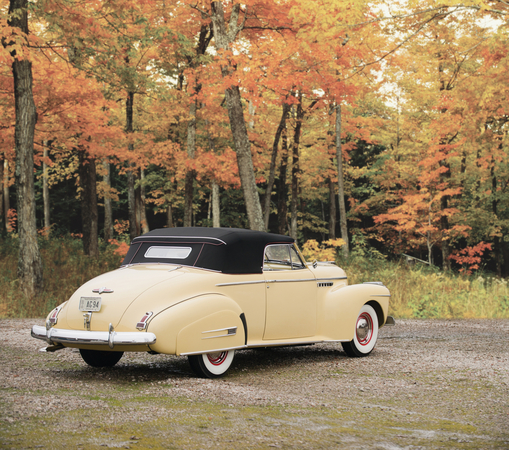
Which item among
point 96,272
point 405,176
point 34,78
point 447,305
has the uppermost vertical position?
point 34,78

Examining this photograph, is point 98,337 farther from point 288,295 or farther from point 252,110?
Result: point 252,110

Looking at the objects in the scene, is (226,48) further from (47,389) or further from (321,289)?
(47,389)

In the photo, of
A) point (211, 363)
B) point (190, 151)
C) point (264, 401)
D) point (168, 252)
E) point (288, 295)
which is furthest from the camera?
point (190, 151)

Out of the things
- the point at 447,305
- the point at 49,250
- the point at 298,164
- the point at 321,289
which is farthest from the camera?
the point at 298,164

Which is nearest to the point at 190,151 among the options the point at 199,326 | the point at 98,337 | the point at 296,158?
the point at 296,158

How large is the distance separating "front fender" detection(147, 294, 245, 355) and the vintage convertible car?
0.03ft

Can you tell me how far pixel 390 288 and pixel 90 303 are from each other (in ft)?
35.1

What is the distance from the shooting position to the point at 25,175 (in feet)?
45.4

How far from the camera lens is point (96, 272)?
16125mm

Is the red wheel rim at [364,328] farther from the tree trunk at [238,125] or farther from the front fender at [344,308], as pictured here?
the tree trunk at [238,125]

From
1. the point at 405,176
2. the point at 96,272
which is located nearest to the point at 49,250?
the point at 96,272

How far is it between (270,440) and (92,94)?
14.8 meters

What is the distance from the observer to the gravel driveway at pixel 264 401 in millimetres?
3904

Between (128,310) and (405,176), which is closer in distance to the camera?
(128,310)
